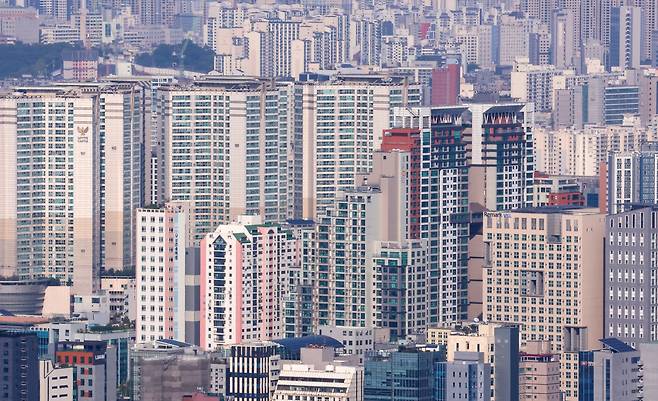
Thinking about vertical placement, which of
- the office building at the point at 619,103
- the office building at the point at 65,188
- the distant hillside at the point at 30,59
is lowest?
the office building at the point at 65,188

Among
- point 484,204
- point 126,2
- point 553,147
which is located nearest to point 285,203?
point 484,204

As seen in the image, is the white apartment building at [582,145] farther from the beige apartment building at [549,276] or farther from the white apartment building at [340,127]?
the beige apartment building at [549,276]

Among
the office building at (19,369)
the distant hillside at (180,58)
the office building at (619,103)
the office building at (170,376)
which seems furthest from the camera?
the distant hillside at (180,58)

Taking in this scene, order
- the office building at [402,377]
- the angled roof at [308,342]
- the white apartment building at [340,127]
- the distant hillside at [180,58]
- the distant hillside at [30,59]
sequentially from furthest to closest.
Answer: the distant hillside at [180,58] → the distant hillside at [30,59] → the white apartment building at [340,127] → the angled roof at [308,342] → the office building at [402,377]

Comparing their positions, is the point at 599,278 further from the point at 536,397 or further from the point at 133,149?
the point at 133,149

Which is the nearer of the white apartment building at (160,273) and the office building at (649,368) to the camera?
the office building at (649,368)

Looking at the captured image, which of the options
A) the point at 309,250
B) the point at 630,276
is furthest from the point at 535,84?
the point at 630,276

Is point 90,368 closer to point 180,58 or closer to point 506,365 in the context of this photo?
point 506,365

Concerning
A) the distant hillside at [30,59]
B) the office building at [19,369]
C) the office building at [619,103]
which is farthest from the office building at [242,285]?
the distant hillside at [30,59]
